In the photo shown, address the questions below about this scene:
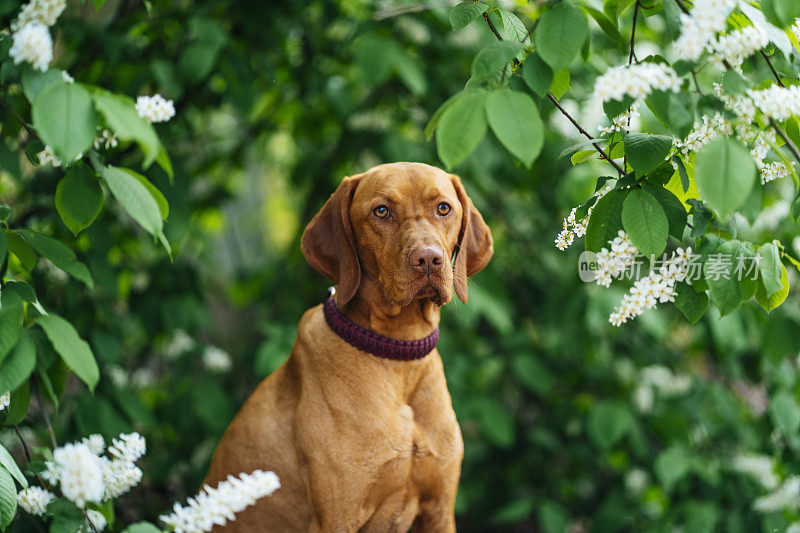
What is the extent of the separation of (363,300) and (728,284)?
38.7 inches

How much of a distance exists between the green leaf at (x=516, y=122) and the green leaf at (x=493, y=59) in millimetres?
83

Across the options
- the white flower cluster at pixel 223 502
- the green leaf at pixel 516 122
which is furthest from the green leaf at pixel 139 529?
the green leaf at pixel 516 122

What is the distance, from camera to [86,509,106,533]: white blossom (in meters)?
1.77

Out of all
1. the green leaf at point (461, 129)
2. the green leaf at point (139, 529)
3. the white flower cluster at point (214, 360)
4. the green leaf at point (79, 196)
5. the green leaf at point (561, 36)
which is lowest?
the white flower cluster at point (214, 360)

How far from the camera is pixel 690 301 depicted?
195cm

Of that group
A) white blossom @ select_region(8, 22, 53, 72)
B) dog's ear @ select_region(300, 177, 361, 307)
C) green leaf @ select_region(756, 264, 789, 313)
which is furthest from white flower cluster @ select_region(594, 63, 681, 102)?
white blossom @ select_region(8, 22, 53, 72)

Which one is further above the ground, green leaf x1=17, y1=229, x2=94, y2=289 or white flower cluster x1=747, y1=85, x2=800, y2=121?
white flower cluster x1=747, y1=85, x2=800, y2=121

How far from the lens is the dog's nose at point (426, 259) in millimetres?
1808

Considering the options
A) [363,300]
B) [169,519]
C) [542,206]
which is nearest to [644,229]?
[363,300]

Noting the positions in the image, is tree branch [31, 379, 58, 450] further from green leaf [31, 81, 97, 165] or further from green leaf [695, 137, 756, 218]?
green leaf [695, 137, 756, 218]

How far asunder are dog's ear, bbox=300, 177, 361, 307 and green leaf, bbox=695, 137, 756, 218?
95 cm

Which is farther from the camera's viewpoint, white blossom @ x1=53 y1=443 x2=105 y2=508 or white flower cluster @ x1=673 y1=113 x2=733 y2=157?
white flower cluster @ x1=673 y1=113 x2=733 y2=157

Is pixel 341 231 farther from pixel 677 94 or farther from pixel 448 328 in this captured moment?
pixel 448 328

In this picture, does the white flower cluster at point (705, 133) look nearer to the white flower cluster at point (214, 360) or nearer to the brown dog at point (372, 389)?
the brown dog at point (372, 389)
